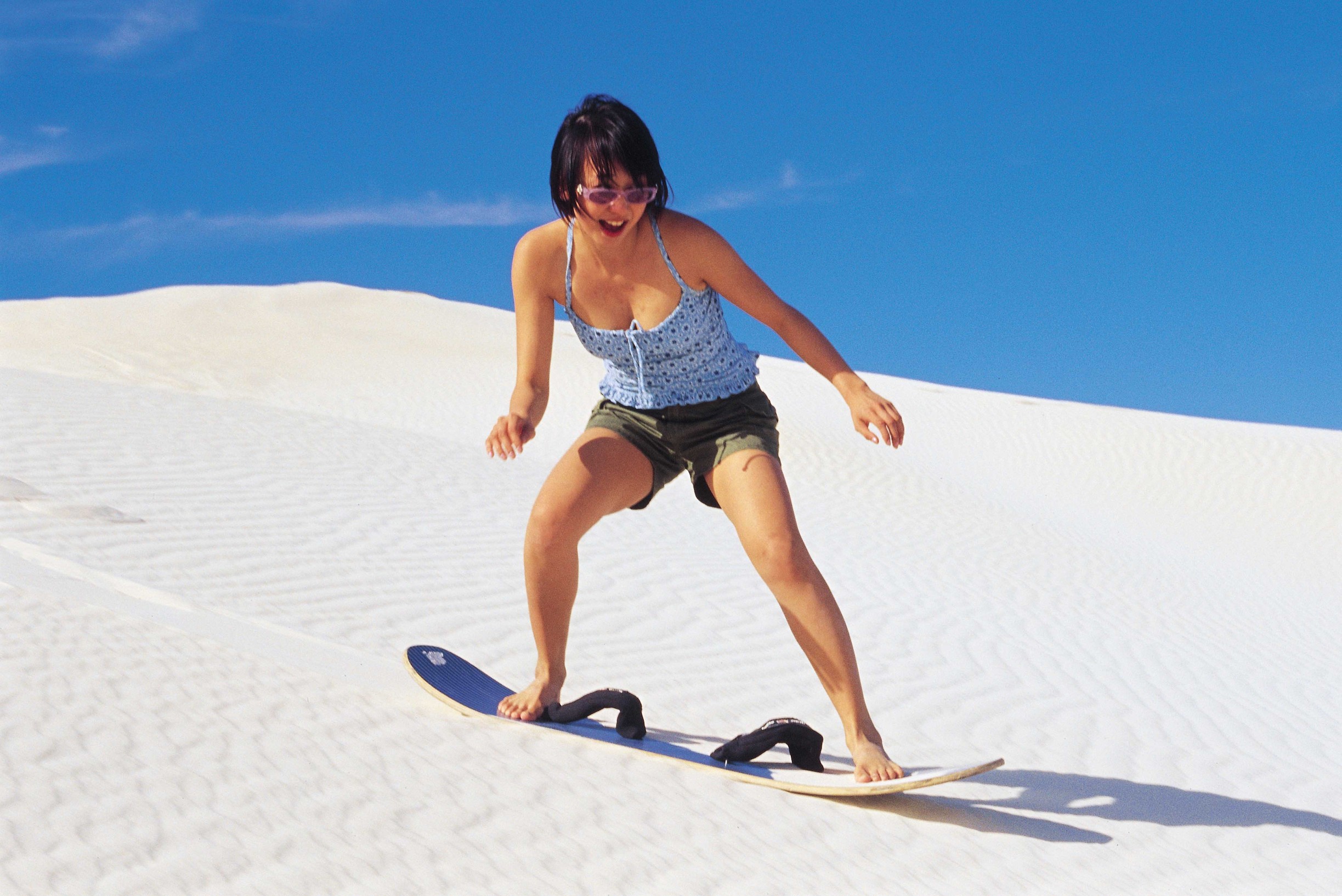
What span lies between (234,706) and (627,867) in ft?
5.22

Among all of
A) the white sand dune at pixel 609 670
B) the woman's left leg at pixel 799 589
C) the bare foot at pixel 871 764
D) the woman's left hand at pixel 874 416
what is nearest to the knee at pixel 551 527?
the woman's left leg at pixel 799 589

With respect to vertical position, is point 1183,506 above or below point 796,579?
above

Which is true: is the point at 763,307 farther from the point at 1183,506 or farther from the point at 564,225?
the point at 1183,506

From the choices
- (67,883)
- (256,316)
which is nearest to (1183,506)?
(67,883)

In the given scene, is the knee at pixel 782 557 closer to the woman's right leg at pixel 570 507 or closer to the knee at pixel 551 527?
the woman's right leg at pixel 570 507

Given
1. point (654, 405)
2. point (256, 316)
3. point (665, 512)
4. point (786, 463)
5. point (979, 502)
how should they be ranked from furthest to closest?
point (256, 316) < point (786, 463) < point (979, 502) < point (665, 512) < point (654, 405)

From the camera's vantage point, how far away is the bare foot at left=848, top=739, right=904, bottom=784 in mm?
3645

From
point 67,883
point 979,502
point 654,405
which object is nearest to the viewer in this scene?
point 67,883

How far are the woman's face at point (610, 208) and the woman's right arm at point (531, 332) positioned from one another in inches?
11.4

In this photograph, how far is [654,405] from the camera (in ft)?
13.0

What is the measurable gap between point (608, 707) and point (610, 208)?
1775mm

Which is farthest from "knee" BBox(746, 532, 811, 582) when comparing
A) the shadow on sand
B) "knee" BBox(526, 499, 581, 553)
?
the shadow on sand

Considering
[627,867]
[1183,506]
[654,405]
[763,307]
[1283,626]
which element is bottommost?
[627,867]

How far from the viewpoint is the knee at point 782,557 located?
145 inches
